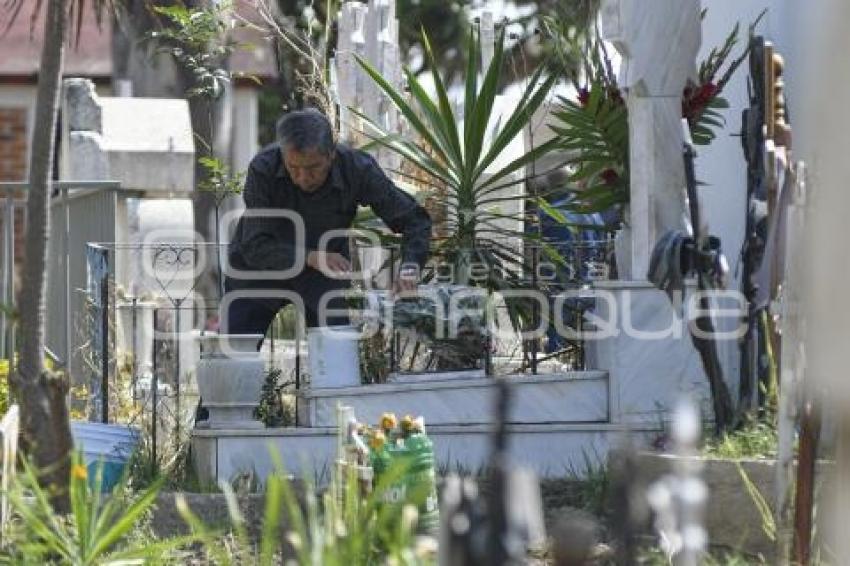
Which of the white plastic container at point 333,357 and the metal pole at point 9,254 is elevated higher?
the metal pole at point 9,254

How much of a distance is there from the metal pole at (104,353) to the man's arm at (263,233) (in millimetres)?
937

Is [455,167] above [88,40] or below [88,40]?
below

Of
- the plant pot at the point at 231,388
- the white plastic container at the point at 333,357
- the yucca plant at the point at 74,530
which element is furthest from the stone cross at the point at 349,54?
the yucca plant at the point at 74,530

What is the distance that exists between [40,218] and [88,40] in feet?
70.7

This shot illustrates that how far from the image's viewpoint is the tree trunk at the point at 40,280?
695 cm

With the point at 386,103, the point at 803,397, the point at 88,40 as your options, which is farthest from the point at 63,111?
the point at 88,40

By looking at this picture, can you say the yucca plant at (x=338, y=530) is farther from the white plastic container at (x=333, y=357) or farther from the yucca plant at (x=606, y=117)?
the yucca plant at (x=606, y=117)

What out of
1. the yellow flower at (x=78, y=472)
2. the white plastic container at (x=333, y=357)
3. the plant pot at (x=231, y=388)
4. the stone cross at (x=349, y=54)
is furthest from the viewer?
the stone cross at (x=349, y=54)

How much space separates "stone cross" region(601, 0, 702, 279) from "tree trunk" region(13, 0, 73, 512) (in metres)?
2.88

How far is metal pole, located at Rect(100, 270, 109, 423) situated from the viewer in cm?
1006

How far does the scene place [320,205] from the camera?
9.54m

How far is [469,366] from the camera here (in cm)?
936

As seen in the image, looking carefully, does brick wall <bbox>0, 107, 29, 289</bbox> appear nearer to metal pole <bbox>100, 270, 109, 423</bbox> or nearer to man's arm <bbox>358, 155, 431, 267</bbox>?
metal pole <bbox>100, 270, 109, 423</bbox>

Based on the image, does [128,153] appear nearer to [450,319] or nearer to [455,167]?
[455,167]
